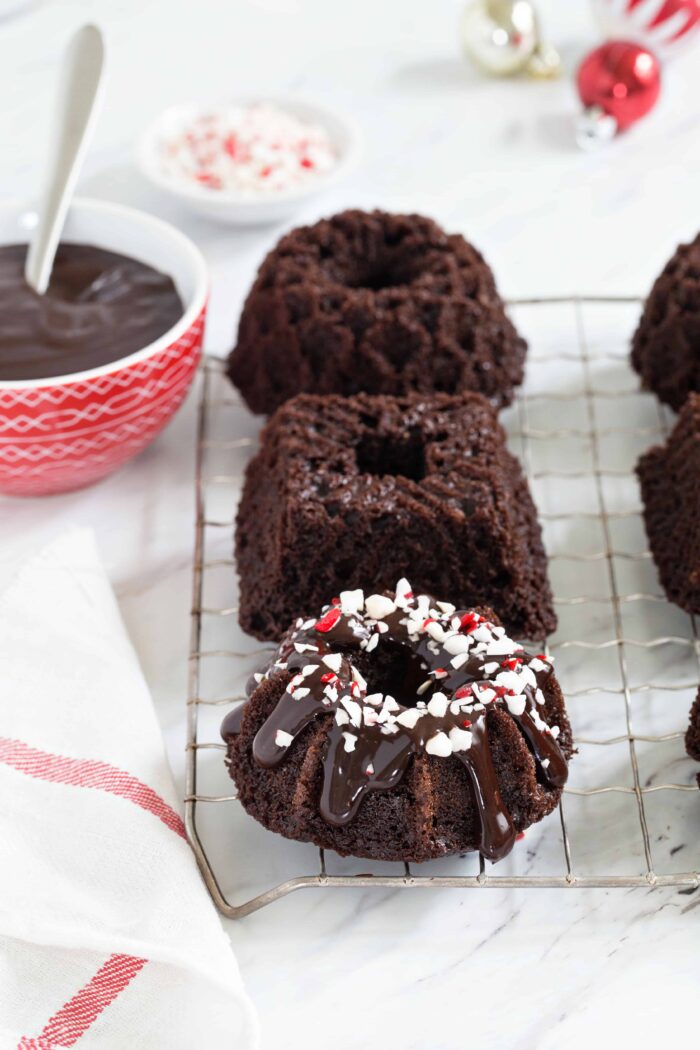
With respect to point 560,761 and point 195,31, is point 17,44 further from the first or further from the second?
point 560,761

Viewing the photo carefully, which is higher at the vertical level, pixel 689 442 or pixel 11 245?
pixel 11 245

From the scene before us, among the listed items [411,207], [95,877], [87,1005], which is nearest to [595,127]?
[411,207]

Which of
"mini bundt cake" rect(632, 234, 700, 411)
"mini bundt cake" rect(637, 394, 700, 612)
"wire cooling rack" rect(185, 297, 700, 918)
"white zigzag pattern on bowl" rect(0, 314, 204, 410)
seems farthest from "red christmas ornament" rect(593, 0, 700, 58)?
"white zigzag pattern on bowl" rect(0, 314, 204, 410)

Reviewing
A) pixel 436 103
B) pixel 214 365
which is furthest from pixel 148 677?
pixel 436 103

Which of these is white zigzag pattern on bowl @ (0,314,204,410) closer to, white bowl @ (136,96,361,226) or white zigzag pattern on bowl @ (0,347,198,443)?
white zigzag pattern on bowl @ (0,347,198,443)

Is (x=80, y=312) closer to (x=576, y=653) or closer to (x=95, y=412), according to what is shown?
(x=95, y=412)

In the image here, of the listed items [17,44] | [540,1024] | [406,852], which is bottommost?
[540,1024]

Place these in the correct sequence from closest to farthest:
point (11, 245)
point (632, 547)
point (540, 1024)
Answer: point (540, 1024)
point (632, 547)
point (11, 245)

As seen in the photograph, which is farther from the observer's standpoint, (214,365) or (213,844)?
(214,365)

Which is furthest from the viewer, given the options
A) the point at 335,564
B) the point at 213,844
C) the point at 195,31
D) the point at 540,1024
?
the point at 195,31
